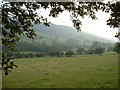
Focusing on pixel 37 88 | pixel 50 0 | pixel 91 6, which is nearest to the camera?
pixel 50 0

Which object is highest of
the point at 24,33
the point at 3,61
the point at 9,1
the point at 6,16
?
the point at 9,1

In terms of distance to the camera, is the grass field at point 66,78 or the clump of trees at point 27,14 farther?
the grass field at point 66,78

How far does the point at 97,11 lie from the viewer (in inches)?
350

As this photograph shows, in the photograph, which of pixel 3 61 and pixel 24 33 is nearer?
pixel 3 61

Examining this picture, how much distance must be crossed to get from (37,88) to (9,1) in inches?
732

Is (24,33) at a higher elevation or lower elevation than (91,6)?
lower

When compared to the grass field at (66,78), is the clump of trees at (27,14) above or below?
above

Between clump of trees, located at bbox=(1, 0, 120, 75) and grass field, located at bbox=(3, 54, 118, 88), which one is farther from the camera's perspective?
grass field, located at bbox=(3, 54, 118, 88)

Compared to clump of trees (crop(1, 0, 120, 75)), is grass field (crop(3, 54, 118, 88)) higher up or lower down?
lower down

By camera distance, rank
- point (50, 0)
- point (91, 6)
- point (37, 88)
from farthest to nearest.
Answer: point (37, 88), point (91, 6), point (50, 0)

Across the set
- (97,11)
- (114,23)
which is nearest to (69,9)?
(97,11)

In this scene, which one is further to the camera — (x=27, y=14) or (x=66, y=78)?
(x=66, y=78)

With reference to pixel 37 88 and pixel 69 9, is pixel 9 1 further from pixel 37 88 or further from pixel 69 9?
pixel 37 88

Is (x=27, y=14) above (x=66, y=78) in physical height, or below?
above
